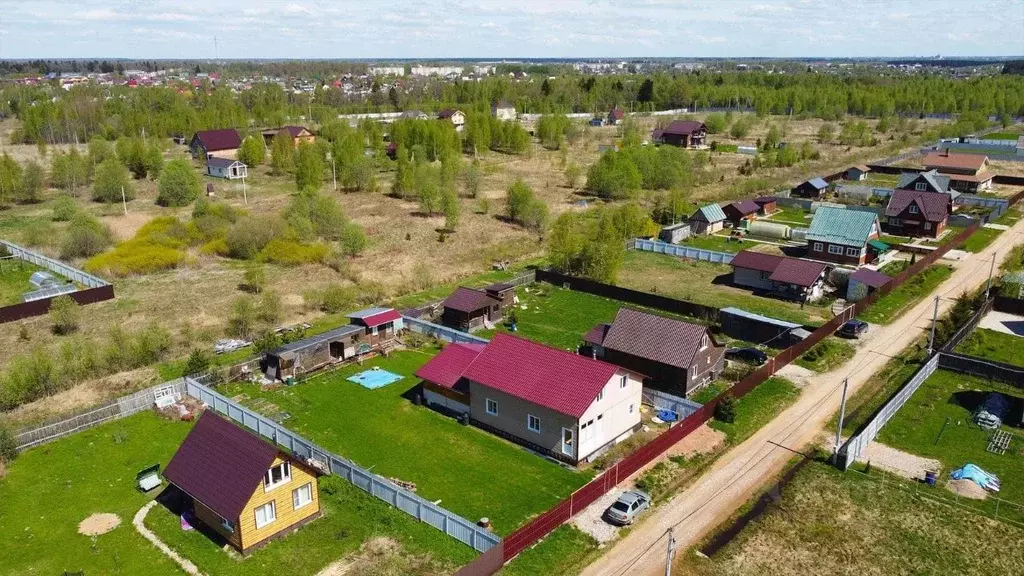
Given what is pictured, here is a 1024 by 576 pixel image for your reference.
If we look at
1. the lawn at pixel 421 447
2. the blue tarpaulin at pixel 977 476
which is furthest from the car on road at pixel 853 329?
the lawn at pixel 421 447

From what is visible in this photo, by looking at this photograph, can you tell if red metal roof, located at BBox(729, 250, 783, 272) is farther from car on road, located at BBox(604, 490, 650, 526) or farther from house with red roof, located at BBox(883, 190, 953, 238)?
car on road, located at BBox(604, 490, 650, 526)

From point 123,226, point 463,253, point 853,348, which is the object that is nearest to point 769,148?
point 463,253

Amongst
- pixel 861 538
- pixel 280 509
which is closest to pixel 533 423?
pixel 280 509

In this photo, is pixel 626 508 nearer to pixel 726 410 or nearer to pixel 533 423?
pixel 533 423

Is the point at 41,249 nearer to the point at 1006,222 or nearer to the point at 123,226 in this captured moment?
the point at 123,226

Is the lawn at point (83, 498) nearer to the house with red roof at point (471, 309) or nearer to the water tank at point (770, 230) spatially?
the house with red roof at point (471, 309)

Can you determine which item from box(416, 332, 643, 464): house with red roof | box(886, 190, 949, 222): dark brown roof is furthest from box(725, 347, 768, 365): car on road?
box(886, 190, 949, 222): dark brown roof
